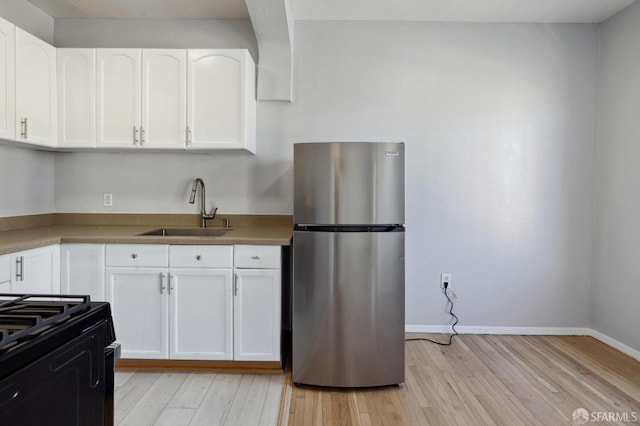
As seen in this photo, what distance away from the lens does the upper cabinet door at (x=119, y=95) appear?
2.71 meters

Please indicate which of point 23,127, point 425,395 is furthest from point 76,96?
point 425,395

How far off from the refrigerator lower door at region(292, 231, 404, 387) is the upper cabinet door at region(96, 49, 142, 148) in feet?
4.67

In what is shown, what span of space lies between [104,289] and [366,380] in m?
1.64

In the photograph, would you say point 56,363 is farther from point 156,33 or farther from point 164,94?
point 156,33

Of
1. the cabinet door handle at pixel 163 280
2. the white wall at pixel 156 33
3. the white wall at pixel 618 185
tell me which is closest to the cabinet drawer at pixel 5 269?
the cabinet door handle at pixel 163 280

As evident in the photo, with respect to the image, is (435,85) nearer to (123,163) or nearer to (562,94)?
(562,94)

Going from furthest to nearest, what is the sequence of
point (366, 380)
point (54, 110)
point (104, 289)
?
1. point (54, 110)
2. point (104, 289)
3. point (366, 380)

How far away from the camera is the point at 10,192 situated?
2.73m

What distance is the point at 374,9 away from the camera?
2.90 metres

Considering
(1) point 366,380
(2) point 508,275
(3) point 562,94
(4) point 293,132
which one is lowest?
(1) point 366,380

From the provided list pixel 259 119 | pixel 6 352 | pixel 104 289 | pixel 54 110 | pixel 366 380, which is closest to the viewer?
pixel 6 352

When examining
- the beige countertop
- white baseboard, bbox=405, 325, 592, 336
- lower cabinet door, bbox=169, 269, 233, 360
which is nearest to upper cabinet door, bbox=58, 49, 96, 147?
the beige countertop

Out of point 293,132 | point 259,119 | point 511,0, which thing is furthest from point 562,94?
point 259,119

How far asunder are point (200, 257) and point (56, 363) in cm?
172
